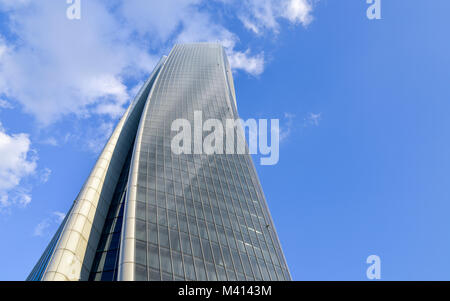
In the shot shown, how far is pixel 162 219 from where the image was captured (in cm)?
3572

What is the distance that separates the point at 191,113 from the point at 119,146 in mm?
22523

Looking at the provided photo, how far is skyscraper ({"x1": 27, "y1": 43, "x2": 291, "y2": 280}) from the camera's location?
97.8 feet

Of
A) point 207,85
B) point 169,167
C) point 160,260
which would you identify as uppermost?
point 207,85

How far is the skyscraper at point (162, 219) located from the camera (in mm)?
29797

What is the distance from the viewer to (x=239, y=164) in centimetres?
6084

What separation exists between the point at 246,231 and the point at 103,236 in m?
18.4

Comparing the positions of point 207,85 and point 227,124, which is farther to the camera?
point 207,85

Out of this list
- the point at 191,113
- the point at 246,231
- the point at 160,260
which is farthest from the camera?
the point at 191,113

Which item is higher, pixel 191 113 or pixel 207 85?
pixel 207 85

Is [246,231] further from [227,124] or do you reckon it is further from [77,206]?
[227,124]
